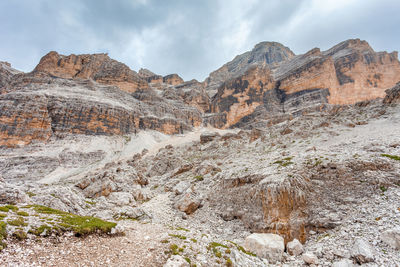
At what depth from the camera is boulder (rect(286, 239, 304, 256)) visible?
9.38 metres

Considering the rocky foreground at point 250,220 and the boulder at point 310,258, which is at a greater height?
the rocky foreground at point 250,220

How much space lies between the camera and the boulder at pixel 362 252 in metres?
7.19

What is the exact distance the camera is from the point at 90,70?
376 feet

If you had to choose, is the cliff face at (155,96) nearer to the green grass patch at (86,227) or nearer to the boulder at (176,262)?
the boulder at (176,262)

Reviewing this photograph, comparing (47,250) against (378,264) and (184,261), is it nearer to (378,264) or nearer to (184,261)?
(184,261)

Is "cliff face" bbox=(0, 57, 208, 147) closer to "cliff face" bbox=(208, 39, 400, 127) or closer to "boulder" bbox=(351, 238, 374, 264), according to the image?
"cliff face" bbox=(208, 39, 400, 127)

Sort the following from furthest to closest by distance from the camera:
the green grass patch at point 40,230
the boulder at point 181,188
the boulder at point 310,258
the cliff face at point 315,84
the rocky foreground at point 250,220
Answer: the cliff face at point 315,84, the boulder at point 181,188, the boulder at point 310,258, the green grass patch at point 40,230, the rocky foreground at point 250,220

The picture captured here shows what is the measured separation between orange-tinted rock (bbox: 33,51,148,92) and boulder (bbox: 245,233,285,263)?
11907 centimetres

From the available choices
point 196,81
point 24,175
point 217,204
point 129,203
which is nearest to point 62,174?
point 24,175

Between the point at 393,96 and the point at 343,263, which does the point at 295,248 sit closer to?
the point at 343,263

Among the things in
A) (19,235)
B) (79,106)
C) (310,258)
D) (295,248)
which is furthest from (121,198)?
(79,106)

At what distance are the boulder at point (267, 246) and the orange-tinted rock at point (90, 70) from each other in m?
119

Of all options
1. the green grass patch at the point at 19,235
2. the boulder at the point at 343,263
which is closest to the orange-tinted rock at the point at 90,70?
the green grass patch at the point at 19,235

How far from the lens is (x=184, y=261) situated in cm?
776
